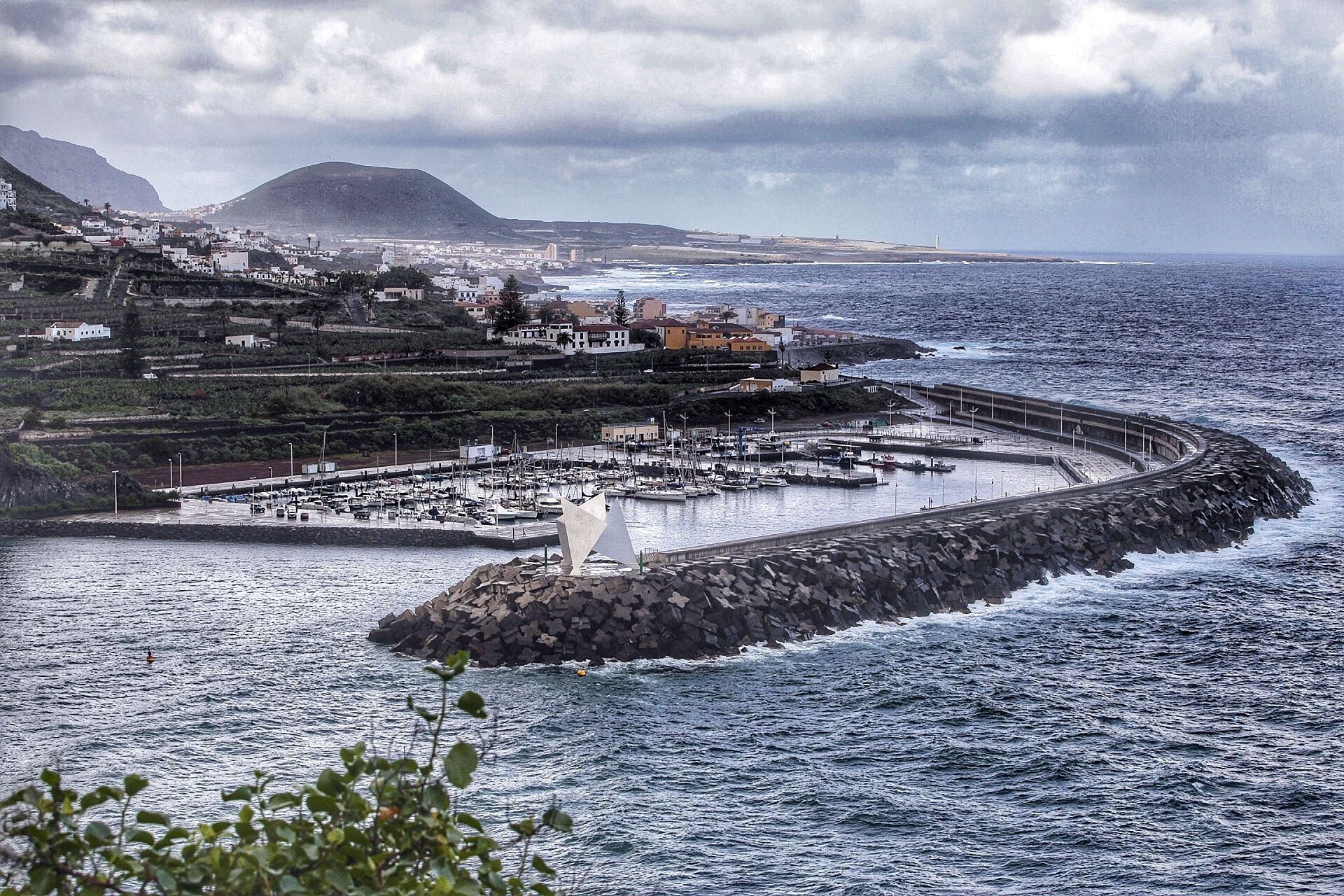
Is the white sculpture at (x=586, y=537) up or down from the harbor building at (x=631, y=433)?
up

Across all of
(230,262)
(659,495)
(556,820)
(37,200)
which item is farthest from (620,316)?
(556,820)

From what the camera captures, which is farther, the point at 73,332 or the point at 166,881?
the point at 73,332

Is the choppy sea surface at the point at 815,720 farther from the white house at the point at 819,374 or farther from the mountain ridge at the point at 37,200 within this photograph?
the mountain ridge at the point at 37,200

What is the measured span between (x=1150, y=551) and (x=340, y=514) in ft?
53.8

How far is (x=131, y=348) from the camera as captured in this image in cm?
4644

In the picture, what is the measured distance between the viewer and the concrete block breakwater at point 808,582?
752 inches

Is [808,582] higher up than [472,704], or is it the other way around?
[472,704]

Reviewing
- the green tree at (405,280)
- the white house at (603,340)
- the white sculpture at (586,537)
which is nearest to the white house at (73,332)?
the white house at (603,340)

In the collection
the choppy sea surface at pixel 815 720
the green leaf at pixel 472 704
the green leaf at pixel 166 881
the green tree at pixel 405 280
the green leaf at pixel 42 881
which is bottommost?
the choppy sea surface at pixel 815 720

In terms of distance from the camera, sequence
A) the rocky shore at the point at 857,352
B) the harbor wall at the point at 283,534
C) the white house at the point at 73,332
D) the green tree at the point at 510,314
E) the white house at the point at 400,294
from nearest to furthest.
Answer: the harbor wall at the point at 283,534 < the white house at the point at 73,332 < the green tree at the point at 510,314 < the rocky shore at the point at 857,352 < the white house at the point at 400,294

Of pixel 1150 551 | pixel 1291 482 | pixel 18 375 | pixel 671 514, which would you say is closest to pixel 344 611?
pixel 671 514

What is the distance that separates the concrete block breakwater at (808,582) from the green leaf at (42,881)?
43.3 ft

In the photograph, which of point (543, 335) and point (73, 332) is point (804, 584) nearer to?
point (73, 332)

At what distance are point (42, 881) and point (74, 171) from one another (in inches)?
6359
